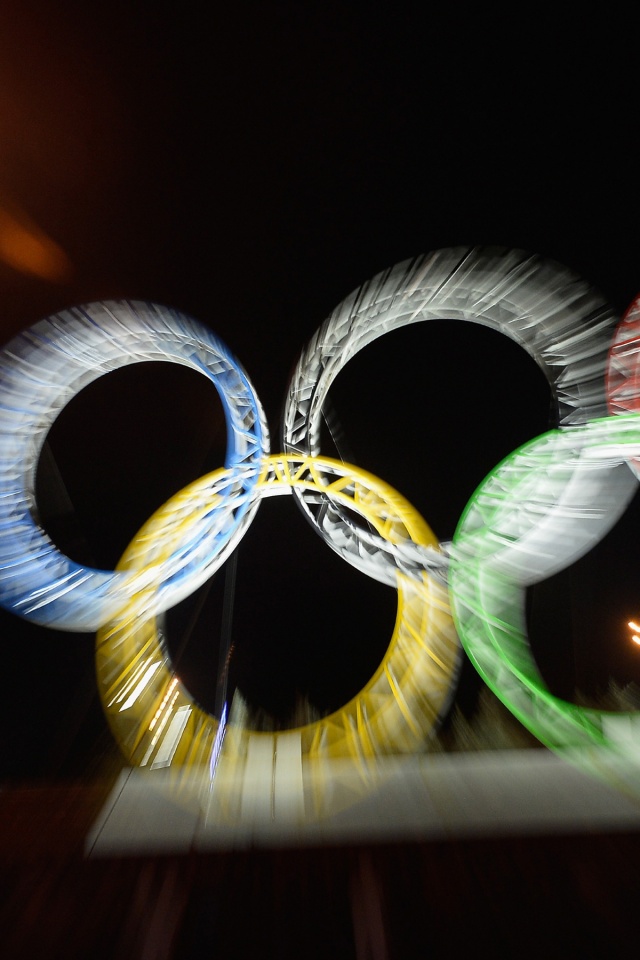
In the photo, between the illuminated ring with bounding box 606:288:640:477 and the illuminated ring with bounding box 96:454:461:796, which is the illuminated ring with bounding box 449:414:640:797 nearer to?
the illuminated ring with bounding box 606:288:640:477

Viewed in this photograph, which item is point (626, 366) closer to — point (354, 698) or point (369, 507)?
point (369, 507)

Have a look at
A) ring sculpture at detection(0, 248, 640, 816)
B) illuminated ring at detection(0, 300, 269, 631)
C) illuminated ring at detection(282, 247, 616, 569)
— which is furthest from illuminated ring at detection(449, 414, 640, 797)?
illuminated ring at detection(0, 300, 269, 631)

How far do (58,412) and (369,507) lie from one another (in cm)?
215

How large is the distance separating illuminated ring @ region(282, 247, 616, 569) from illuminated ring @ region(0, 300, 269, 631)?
0.35m

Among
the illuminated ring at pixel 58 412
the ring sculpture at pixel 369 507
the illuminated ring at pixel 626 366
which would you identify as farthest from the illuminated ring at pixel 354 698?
the illuminated ring at pixel 626 366

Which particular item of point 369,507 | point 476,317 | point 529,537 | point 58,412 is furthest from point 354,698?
point 58,412

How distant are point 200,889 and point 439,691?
1.94 metres

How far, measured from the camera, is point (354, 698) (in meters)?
3.26

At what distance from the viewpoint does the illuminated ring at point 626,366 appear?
277cm

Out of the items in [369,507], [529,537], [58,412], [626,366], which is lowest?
[529,537]

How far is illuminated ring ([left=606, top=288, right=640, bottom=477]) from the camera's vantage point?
277cm

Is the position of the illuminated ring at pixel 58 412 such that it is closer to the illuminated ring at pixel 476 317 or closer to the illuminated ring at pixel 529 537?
the illuminated ring at pixel 476 317

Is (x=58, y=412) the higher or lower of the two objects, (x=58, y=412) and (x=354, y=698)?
the higher

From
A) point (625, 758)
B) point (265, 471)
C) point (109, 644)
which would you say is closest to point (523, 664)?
point (625, 758)
